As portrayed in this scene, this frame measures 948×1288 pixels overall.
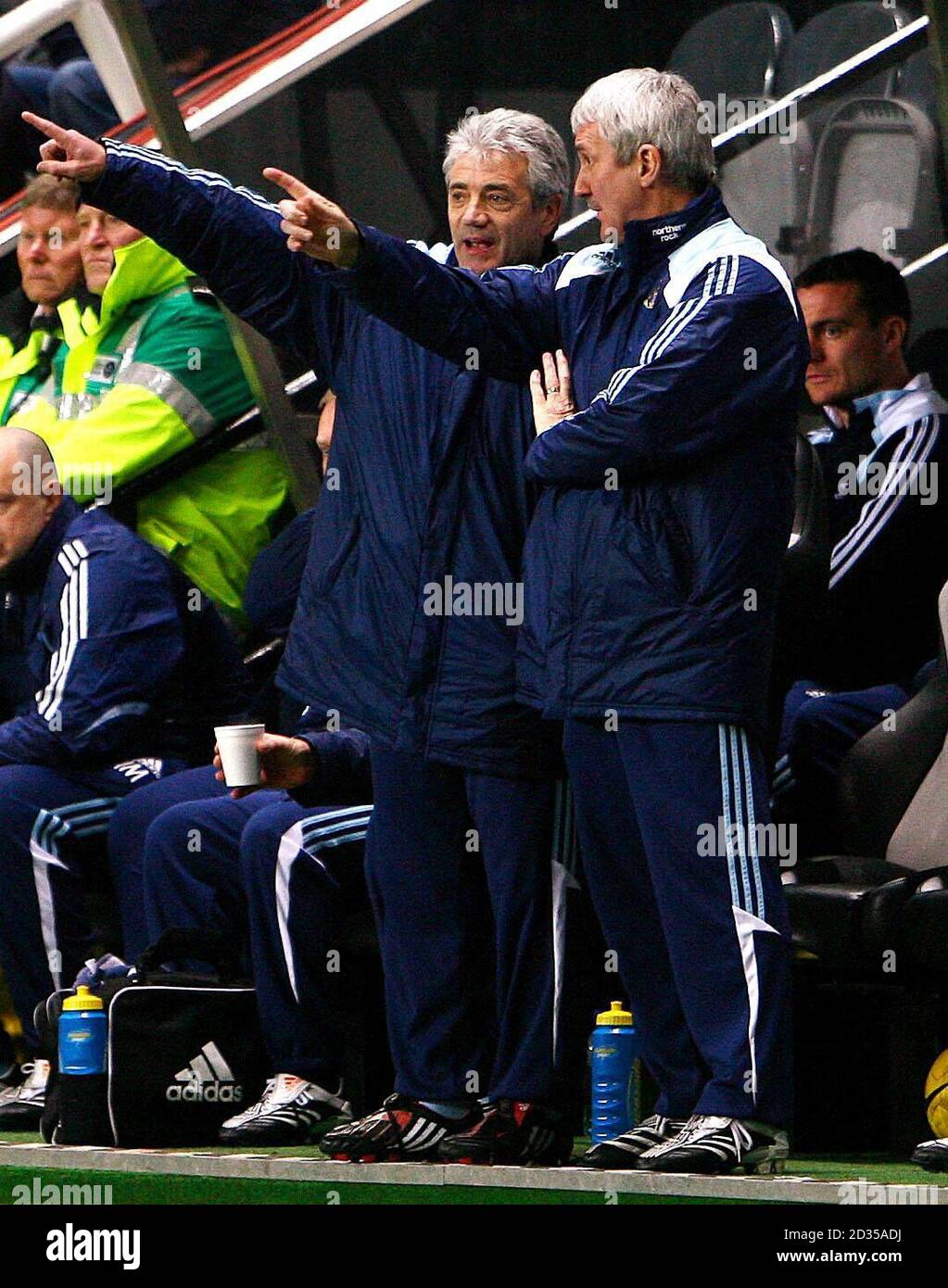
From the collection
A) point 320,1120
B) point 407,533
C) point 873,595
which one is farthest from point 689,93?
point 320,1120

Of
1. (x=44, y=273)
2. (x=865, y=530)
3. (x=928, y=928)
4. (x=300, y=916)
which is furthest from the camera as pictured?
(x=44, y=273)

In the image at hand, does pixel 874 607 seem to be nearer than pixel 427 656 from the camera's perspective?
No

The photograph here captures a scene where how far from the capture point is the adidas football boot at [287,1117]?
15.3ft

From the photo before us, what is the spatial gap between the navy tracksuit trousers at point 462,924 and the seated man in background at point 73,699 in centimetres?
120

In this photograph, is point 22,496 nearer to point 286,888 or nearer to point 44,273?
point 44,273

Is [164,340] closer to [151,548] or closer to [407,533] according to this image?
[151,548]

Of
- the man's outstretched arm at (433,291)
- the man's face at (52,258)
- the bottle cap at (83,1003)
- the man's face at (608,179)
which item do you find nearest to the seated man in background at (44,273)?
the man's face at (52,258)

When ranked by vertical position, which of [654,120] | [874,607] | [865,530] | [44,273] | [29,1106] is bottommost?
[29,1106]

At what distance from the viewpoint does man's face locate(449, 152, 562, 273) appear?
4.42 meters

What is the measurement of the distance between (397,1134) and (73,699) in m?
1.54

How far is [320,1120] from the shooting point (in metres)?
4.75

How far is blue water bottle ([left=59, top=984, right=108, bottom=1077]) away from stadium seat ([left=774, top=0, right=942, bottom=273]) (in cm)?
230

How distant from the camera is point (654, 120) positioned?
407 cm

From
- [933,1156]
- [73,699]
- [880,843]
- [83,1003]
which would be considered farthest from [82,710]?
[933,1156]
